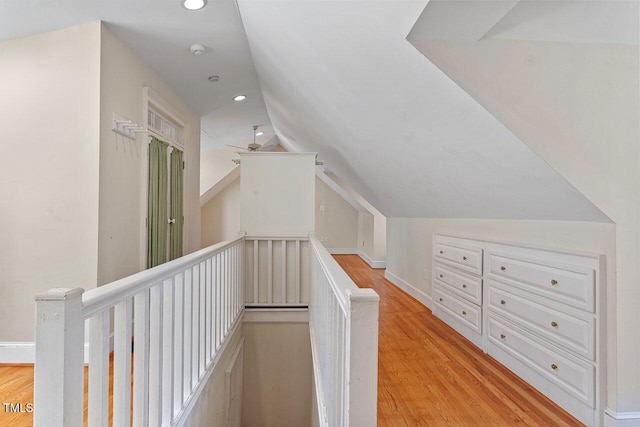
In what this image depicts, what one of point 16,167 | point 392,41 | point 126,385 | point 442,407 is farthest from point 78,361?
point 16,167

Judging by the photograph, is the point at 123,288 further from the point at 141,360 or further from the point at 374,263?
the point at 374,263

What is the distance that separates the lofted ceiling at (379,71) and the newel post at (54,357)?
1.61 m

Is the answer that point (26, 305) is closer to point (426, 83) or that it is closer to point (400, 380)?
point (400, 380)

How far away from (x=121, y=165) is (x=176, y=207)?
1207 mm

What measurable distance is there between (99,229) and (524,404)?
3032 millimetres

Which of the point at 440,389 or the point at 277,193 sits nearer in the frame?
the point at 440,389

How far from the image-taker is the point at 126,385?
1075mm

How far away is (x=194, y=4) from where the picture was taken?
2346mm

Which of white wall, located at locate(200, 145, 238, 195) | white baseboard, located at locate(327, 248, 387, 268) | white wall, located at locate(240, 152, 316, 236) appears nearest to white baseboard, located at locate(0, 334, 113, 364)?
white wall, located at locate(240, 152, 316, 236)

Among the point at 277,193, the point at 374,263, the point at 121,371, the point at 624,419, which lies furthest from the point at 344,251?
the point at 121,371

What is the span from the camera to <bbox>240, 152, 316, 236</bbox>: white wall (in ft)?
11.5

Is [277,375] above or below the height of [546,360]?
below

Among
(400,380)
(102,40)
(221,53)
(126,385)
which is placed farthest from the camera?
(221,53)

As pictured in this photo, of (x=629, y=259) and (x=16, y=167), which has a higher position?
(x=16, y=167)
